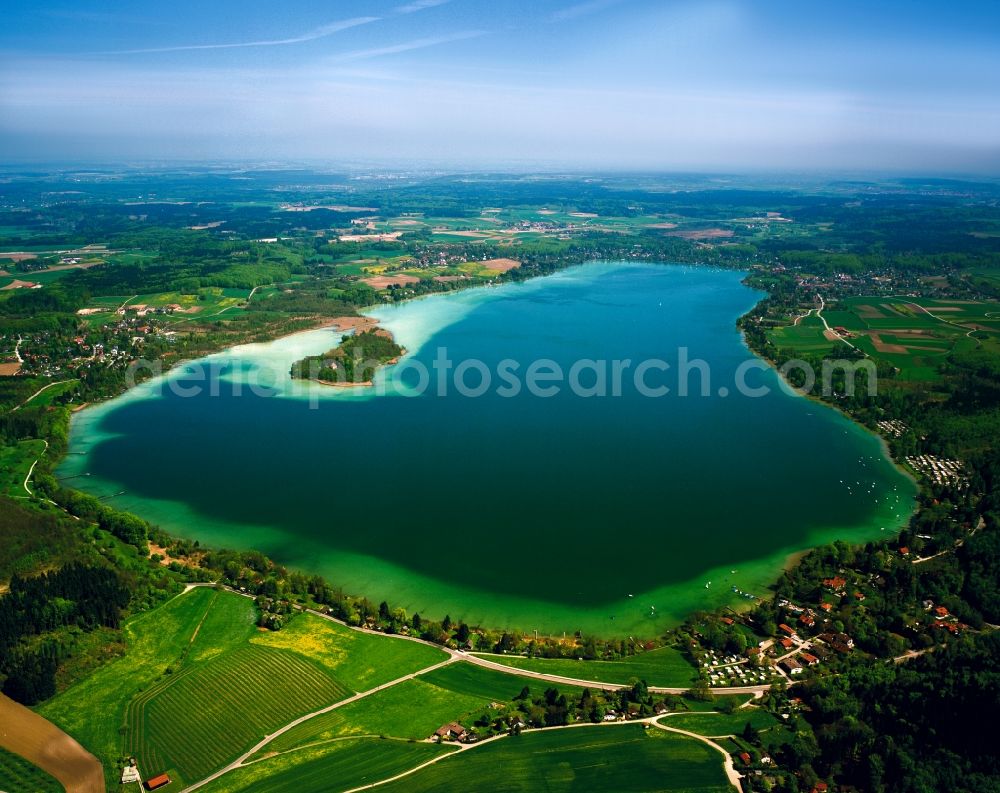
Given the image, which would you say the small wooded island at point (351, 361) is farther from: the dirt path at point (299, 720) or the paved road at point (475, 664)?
the dirt path at point (299, 720)

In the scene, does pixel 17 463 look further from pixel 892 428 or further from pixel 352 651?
pixel 892 428

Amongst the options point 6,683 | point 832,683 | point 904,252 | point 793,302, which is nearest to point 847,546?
point 832,683

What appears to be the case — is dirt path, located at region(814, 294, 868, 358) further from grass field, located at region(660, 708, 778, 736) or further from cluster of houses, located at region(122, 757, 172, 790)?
cluster of houses, located at region(122, 757, 172, 790)

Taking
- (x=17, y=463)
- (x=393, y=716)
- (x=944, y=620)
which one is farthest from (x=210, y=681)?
(x=944, y=620)

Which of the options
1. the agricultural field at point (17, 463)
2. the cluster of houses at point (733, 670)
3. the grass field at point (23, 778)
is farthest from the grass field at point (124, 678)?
the cluster of houses at point (733, 670)

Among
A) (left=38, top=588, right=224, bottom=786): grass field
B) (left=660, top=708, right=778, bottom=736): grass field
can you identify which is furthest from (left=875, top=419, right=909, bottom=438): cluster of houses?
(left=38, top=588, right=224, bottom=786): grass field

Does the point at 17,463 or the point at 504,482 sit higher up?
the point at 504,482
